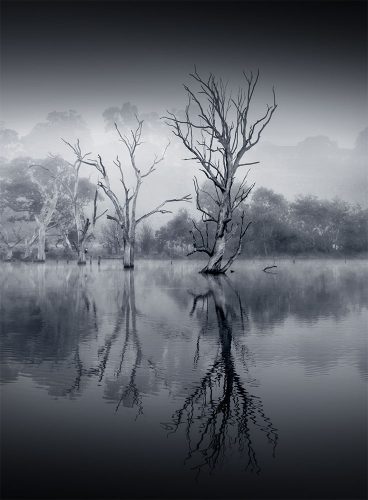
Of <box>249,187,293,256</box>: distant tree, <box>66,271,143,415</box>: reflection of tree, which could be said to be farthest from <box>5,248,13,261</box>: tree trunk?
<box>66,271,143,415</box>: reflection of tree

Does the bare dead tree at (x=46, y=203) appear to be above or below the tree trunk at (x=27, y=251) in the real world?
above

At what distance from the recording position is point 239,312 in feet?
39.2

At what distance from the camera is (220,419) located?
166 inches

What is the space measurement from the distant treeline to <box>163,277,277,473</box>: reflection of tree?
60.2 m

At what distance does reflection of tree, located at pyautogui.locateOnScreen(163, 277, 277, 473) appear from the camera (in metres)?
3.58

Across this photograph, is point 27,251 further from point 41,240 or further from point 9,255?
point 41,240

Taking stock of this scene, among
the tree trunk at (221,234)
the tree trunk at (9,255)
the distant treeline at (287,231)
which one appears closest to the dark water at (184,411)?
the tree trunk at (221,234)

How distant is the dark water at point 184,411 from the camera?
3221mm

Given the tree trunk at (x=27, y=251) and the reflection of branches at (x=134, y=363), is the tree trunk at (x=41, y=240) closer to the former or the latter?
the tree trunk at (x=27, y=251)

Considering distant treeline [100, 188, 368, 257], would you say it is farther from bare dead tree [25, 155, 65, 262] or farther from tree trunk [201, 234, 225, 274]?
tree trunk [201, 234, 225, 274]

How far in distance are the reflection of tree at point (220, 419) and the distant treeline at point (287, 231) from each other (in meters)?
60.2

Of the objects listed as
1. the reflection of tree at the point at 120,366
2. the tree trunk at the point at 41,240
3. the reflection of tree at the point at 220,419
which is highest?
the tree trunk at the point at 41,240

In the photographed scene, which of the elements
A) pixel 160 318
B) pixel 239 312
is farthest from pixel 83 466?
pixel 239 312

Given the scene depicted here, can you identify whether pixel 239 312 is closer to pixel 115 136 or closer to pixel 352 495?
pixel 352 495
